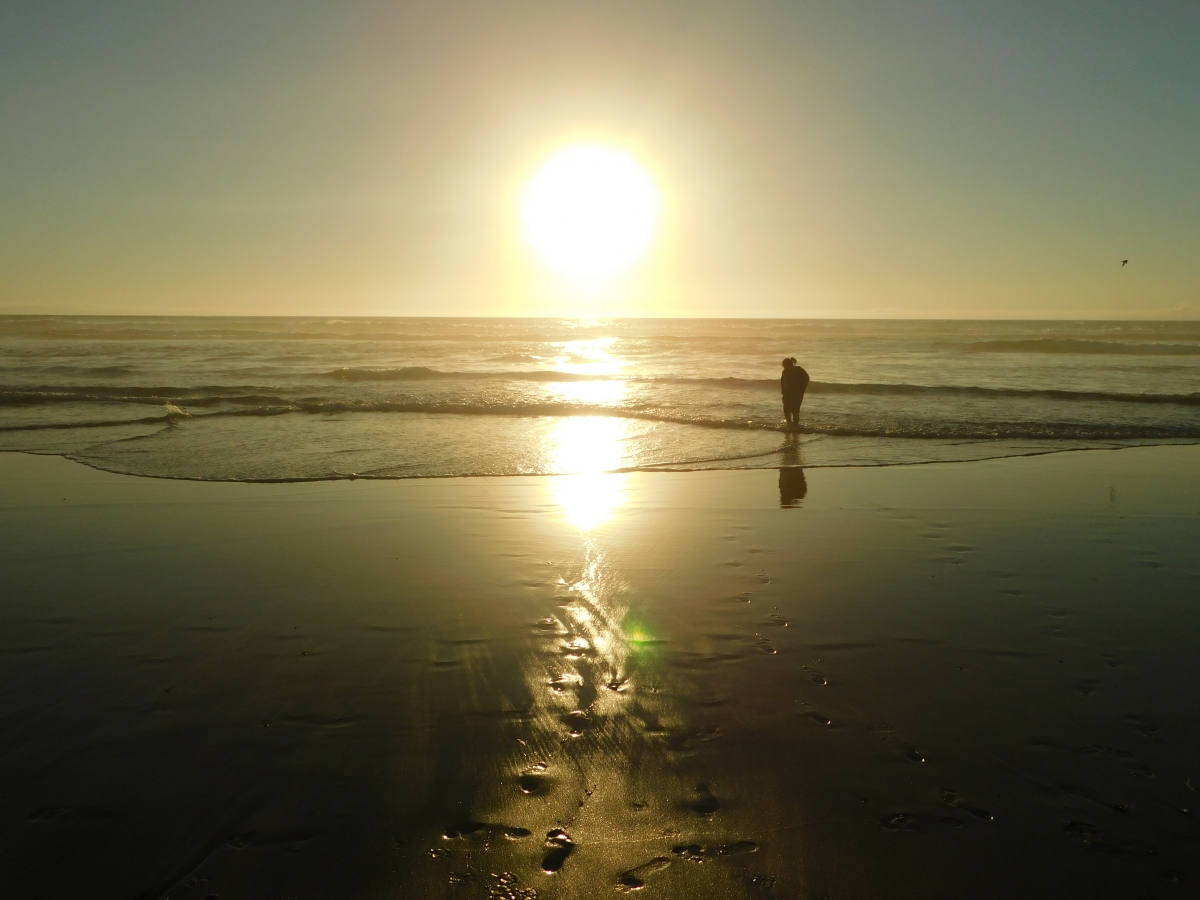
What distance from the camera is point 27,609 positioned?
19.6 feet

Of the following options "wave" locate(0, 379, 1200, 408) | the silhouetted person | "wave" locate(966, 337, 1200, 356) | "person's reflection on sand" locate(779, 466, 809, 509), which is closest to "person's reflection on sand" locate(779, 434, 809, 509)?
"person's reflection on sand" locate(779, 466, 809, 509)

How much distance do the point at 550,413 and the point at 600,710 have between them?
15645 millimetres

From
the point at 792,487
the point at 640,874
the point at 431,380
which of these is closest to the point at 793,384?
the point at 792,487

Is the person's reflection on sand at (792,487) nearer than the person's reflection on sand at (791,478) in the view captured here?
Yes

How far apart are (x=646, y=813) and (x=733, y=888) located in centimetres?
→ 53

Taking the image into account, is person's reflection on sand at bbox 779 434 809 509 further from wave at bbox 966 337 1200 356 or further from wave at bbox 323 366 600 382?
wave at bbox 966 337 1200 356

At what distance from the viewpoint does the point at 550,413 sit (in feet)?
64.7

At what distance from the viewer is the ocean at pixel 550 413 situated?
Answer: 42.5ft

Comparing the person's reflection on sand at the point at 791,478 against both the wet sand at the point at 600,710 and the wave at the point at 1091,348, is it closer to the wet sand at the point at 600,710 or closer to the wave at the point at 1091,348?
the wet sand at the point at 600,710

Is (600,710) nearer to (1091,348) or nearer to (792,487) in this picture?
(792,487)

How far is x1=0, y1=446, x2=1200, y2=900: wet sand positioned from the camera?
3127 millimetres

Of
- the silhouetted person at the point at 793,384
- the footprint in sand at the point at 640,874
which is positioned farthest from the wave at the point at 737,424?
the footprint in sand at the point at 640,874

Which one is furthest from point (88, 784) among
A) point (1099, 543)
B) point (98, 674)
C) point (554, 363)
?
point (554, 363)

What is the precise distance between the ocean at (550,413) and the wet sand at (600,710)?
15.0 feet
